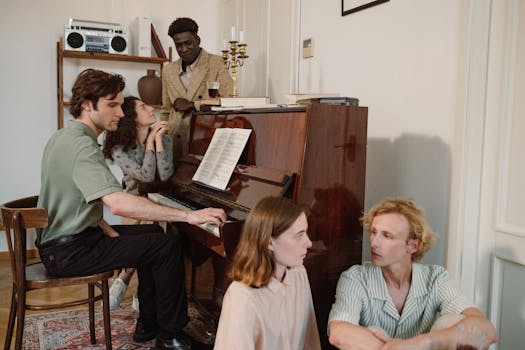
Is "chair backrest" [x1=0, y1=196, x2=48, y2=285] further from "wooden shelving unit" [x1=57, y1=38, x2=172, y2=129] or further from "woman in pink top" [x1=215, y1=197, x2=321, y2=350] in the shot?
"wooden shelving unit" [x1=57, y1=38, x2=172, y2=129]

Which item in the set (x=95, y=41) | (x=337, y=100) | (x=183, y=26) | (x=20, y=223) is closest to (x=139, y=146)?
(x=183, y=26)

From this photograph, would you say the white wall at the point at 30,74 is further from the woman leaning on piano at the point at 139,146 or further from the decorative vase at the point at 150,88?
the woman leaning on piano at the point at 139,146

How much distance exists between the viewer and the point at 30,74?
404cm

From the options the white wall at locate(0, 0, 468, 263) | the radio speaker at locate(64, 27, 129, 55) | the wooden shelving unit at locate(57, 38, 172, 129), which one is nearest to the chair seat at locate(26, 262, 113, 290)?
the white wall at locate(0, 0, 468, 263)

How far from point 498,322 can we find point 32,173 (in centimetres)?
364

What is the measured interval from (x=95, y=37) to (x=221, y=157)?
7.41 feet

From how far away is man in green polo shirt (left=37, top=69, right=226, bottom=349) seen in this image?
6.56 feet

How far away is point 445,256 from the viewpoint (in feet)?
6.51

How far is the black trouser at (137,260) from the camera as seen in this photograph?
2.10m

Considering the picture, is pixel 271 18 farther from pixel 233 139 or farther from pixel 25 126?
pixel 25 126

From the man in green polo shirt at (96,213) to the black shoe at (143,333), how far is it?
0.29m

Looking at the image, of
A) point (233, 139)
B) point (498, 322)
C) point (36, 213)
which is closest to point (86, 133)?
point (36, 213)

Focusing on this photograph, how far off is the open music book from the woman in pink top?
2.38ft

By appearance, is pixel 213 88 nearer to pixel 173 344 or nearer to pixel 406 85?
pixel 406 85
